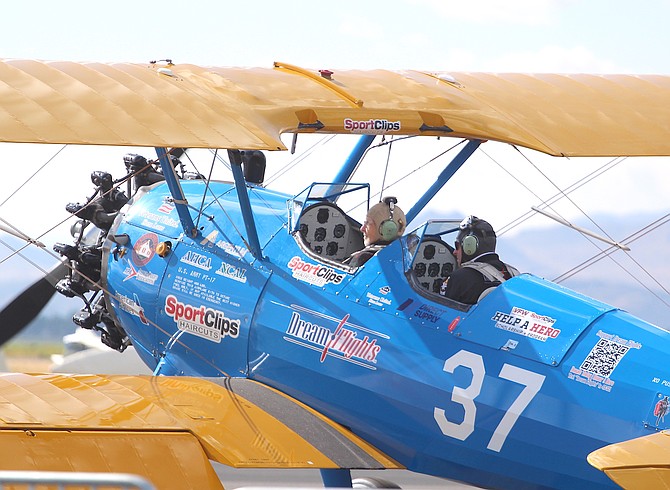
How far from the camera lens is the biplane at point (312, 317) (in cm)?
655

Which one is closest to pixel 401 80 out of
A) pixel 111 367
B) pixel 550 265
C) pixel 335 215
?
pixel 335 215

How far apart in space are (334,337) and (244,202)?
1.02 m

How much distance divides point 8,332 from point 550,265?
81.8 ft

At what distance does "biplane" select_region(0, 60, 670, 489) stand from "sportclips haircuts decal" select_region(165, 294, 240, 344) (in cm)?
1

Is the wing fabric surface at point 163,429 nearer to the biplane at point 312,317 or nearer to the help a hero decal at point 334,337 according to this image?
the biplane at point 312,317

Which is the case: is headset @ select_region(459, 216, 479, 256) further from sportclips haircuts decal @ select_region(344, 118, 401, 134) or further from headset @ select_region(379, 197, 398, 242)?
sportclips haircuts decal @ select_region(344, 118, 401, 134)

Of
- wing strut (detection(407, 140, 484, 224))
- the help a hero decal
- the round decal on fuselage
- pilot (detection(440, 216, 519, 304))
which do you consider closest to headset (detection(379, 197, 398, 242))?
pilot (detection(440, 216, 519, 304))

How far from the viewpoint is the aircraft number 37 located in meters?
6.56

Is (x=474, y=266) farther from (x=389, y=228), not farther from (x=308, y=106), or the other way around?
(x=308, y=106)

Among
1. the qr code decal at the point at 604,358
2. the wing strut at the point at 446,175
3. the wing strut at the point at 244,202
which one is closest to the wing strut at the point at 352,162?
the wing strut at the point at 446,175

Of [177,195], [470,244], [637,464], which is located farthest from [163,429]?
[637,464]

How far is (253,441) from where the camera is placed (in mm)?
7109

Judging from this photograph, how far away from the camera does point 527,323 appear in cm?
671

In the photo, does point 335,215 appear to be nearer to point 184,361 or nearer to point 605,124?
point 184,361
